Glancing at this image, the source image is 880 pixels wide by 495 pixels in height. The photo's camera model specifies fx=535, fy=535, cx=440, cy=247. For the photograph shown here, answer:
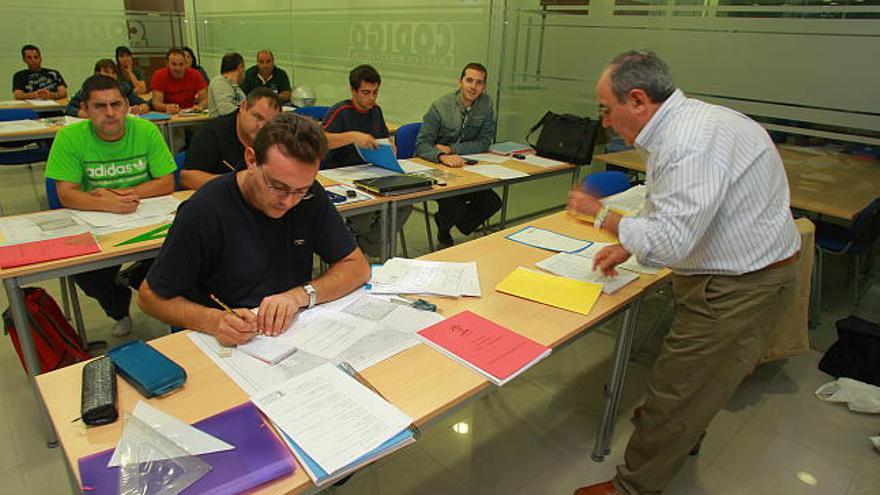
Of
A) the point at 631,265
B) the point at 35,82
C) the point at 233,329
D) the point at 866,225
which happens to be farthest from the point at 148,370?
the point at 35,82

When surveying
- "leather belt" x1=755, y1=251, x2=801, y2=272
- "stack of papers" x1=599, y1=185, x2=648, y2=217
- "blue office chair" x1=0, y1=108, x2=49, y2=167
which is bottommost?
"blue office chair" x1=0, y1=108, x2=49, y2=167

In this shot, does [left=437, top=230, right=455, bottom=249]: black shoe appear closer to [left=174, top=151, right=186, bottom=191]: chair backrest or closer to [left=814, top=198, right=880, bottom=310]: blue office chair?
[left=174, top=151, right=186, bottom=191]: chair backrest

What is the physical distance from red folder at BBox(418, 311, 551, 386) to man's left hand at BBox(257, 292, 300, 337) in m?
0.36

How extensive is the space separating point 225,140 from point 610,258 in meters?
2.01

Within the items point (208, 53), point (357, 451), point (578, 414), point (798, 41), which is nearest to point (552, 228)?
point (578, 414)

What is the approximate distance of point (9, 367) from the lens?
2.46 meters

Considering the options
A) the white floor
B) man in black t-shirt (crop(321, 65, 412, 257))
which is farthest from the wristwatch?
man in black t-shirt (crop(321, 65, 412, 257))

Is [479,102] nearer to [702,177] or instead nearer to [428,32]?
[428,32]

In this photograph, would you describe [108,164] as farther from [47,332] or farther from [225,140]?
[47,332]

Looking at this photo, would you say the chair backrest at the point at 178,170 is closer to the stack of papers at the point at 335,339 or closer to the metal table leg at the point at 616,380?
the stack of papers at the point at 335,339

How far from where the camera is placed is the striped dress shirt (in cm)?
137

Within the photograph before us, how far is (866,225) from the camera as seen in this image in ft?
9.04

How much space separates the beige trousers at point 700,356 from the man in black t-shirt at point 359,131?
184 cm

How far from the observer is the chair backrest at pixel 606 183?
289 cm
